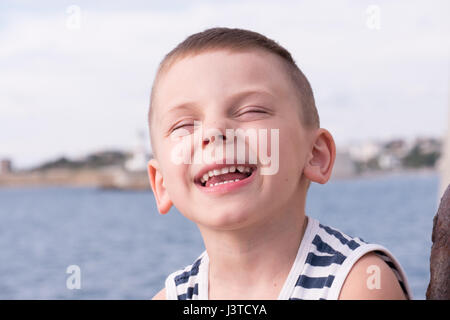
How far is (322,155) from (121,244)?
79.0ft

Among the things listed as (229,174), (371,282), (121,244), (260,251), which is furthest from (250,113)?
(121,244)

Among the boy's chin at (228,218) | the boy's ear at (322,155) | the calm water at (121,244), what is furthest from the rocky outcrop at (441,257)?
the calm water at (121,244)

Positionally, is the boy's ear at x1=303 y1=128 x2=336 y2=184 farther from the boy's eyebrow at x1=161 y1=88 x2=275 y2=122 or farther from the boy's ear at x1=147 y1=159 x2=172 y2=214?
the boy's ear at x1=147 y1=159 x2=172 y2=214

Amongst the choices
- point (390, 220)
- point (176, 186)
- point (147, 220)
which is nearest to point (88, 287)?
point (176, 186)

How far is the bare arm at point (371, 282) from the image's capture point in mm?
1497

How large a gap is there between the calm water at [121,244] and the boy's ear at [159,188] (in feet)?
3.37

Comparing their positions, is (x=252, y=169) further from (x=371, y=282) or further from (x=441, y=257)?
(x=441, y=257)

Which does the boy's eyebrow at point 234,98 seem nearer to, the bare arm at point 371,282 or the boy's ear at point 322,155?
the boy's ear at point 322,155

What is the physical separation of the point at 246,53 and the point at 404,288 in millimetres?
712

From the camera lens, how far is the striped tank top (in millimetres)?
1567

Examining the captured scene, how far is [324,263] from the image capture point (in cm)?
163

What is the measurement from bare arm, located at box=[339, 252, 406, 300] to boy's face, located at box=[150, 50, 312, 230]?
9.6 inches
